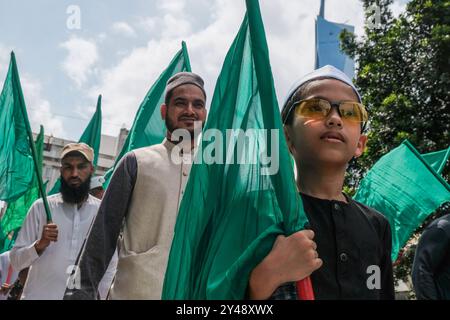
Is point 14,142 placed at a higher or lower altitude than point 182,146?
higher

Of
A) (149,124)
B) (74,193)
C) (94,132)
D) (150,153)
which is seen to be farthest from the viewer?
(94,132)

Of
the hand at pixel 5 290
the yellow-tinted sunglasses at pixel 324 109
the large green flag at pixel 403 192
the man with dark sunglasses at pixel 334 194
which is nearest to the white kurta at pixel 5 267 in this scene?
the hand at pixel 5 290

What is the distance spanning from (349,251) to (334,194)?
→ 219mm

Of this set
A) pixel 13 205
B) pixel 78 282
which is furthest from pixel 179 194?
pixel 13 205

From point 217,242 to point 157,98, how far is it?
11.0ft

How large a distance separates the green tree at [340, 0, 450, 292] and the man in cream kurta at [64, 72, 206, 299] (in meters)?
7.93

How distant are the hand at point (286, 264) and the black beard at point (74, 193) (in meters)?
2.82

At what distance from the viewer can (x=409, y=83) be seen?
10180 millimetres

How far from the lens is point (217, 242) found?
1479mm

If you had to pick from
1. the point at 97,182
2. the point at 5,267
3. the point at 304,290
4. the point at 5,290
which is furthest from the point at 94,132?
the point at 304,290

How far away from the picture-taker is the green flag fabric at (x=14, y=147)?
4500mm

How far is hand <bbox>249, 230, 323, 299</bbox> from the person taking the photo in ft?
4.28

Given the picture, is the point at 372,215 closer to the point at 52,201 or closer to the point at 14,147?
the point at 52,201

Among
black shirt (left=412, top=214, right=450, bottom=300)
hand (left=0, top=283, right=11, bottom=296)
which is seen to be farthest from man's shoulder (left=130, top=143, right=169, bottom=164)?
hand (left=0, top=283, right=11, bottom=296)
